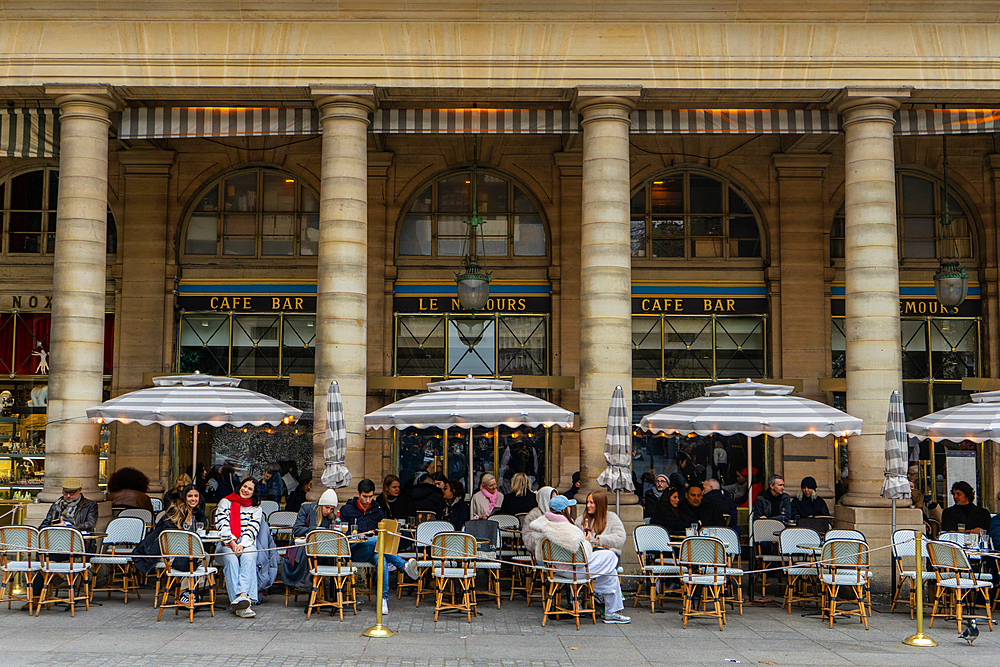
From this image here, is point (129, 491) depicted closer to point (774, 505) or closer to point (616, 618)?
point (616, 618)

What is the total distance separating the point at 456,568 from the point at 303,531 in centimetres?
212

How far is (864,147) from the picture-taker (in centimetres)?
1470

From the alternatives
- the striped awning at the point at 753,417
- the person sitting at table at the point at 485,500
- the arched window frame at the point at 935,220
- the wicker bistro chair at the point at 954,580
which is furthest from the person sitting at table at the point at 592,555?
the arched window frame at the point at 935,220

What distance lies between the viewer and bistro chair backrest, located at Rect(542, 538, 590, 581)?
11016mm

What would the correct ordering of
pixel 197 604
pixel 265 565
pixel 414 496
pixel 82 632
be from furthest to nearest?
pixel 414 496 → pixel 265 565 → pixel 197 604 → pixel 82 632

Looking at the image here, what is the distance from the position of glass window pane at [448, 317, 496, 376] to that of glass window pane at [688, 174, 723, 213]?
16.3 feet

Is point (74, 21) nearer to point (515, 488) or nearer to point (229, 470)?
point (229, 470)

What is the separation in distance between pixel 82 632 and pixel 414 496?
16.2 feet

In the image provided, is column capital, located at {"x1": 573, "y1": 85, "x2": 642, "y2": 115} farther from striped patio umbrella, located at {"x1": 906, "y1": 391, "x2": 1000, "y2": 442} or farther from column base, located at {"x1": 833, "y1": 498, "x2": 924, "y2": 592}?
column base, located at {"x1": 833, "y1": 498, "x2": 924, "y2": 592}

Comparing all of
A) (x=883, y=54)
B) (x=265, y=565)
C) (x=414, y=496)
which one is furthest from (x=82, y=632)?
(x=883, y=54)

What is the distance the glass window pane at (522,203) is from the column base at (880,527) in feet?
29.2

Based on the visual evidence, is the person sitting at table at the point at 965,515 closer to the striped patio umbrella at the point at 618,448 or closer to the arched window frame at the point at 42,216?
the striped patio umbrella at the point at 618,448

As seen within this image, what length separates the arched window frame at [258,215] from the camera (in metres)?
19.4

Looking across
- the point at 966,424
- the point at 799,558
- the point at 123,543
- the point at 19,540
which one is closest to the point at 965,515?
the point at 966,424
